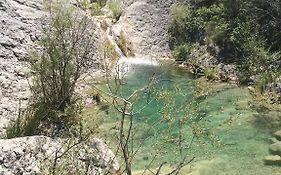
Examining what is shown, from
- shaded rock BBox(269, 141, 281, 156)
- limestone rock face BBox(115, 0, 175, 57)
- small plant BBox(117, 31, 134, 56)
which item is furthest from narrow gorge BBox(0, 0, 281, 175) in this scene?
limestone rock face BBox(115, 0, 175, 57)

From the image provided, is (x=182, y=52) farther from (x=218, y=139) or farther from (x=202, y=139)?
(x=218, y=139)

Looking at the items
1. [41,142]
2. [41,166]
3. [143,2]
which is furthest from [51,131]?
[143,2]

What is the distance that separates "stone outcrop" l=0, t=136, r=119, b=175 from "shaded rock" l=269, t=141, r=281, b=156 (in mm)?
6388

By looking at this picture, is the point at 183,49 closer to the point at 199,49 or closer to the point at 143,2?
the point at 199,49

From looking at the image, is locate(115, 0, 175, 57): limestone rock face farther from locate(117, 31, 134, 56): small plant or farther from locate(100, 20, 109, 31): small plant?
locate(100, 20, 109, 31): small plant

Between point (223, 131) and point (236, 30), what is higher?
point (236, 30)

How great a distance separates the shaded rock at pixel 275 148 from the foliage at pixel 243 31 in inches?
277

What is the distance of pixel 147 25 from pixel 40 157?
25190 millimetres

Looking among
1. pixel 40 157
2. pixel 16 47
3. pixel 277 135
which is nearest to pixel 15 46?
pixel 16 47

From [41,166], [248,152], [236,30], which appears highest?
[236,30]

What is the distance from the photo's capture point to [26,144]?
8.39 meters

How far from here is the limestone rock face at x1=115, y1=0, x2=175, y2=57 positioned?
31.0 meters

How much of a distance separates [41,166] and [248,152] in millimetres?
7919

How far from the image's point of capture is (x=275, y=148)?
13305mm
